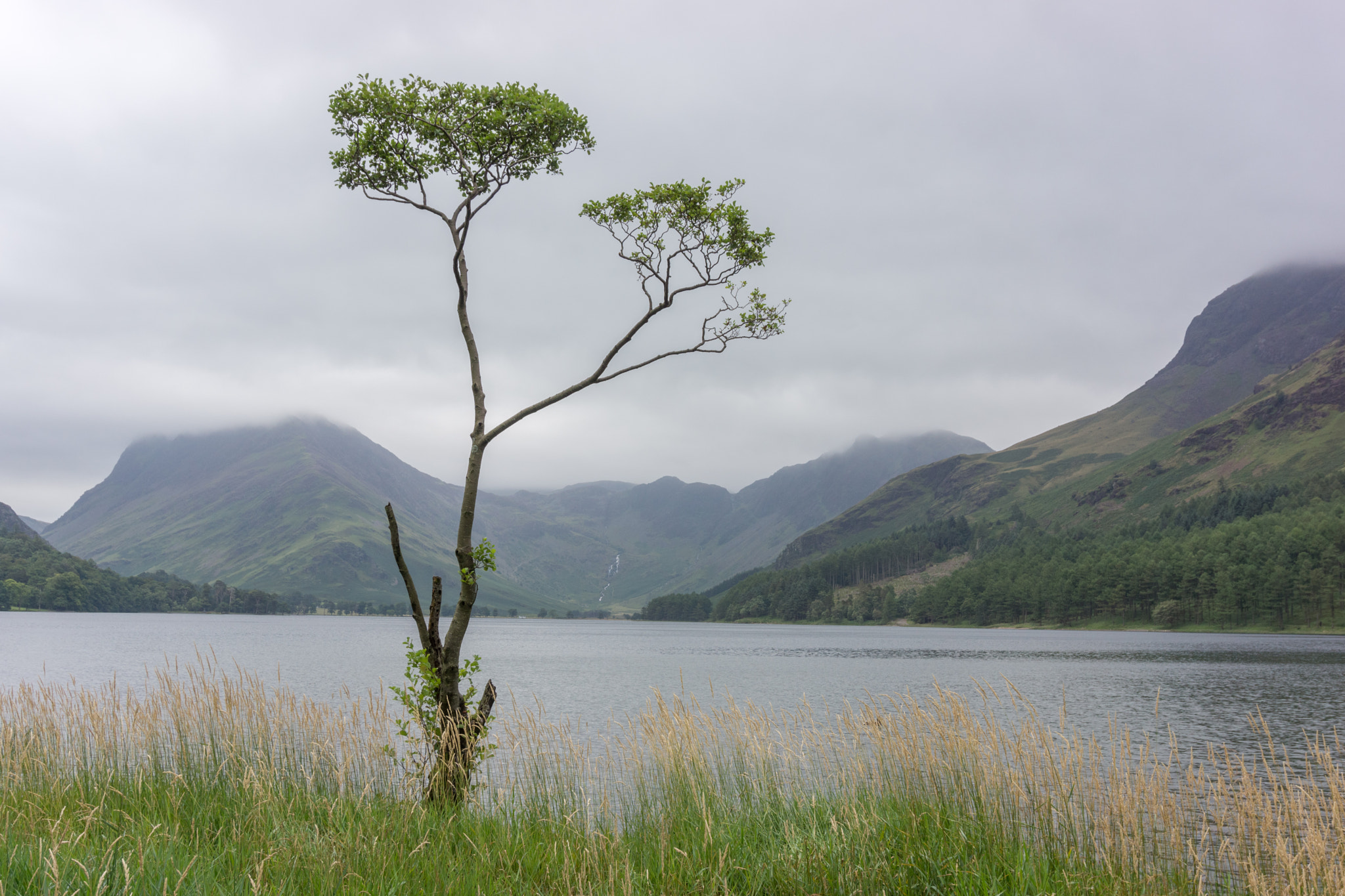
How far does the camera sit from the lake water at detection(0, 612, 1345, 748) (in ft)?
150

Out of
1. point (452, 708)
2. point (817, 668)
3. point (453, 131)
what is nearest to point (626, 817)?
point (452, 708)

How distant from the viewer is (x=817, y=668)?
3241 inches

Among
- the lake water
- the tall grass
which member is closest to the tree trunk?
the tall grass

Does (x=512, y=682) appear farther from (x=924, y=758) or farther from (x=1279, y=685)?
(x=1279, y=685)

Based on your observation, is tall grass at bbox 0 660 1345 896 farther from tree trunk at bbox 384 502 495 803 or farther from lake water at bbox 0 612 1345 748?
lake water at bbox 0 612 1345 748

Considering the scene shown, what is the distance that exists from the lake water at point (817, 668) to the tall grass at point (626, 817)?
2087mm

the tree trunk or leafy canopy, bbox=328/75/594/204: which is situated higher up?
leafy canopy, bbox=328/75/594/204

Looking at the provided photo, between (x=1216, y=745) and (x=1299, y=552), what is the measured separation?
592 ft

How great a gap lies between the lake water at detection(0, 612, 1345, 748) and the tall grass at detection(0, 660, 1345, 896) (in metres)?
2.09

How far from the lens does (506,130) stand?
527 inches

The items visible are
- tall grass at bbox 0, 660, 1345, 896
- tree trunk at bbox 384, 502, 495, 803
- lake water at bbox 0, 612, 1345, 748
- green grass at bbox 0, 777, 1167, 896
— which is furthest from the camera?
lake water at bbox 0, 612, 1345, 748

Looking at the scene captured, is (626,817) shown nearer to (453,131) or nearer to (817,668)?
(453,131)

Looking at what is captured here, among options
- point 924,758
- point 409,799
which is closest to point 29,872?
point 409,799

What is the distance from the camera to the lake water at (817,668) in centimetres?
4581
